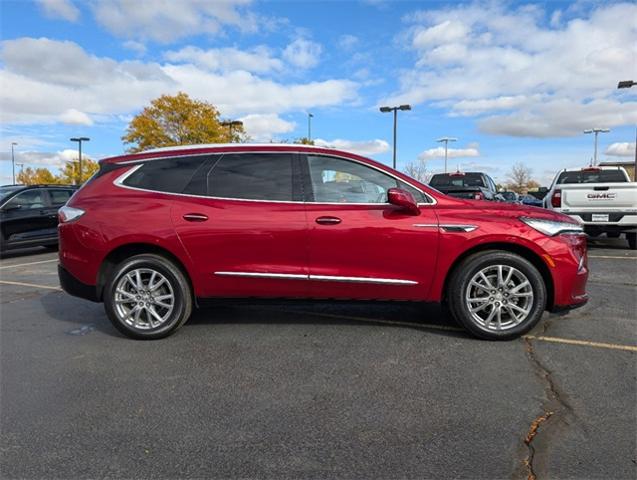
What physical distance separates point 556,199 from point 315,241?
7.48 metres

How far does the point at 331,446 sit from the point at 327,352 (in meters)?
1.42

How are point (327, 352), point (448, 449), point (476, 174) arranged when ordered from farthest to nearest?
point (476, 174) < point (327, 352) < point (448, 449)

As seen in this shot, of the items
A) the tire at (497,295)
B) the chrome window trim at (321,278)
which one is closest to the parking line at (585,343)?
the tire at (497,295)

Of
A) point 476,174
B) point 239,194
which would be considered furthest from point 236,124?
point 239,194

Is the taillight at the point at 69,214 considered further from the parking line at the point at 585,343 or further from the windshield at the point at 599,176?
the windshield at the point at 599,176

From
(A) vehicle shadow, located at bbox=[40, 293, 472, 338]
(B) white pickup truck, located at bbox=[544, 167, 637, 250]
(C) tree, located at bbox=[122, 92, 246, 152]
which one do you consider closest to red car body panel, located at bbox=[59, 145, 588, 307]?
(A) vehicle shadow, located at bbox=[40, 293, 472, 338]

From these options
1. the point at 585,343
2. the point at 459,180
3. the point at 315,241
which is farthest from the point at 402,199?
the point at 459,180

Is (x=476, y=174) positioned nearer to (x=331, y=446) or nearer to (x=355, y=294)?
(x=355, y=294)

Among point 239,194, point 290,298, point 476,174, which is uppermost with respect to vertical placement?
point 476,174

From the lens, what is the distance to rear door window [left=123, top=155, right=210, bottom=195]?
4422mm

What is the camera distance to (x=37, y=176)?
72625mm

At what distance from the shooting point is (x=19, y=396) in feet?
10.8

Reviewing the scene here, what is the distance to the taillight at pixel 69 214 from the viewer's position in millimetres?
4395

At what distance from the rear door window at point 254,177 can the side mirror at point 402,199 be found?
2.89 ft
